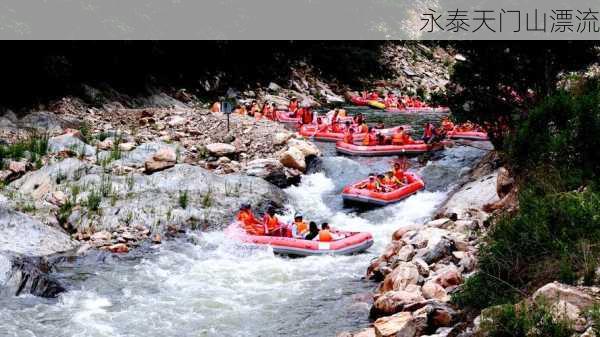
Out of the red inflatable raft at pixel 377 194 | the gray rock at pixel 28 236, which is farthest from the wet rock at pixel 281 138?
the gray rock at pixel 28 236

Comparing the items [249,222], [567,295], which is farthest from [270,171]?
[567,295]

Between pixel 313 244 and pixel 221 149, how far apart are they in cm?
580

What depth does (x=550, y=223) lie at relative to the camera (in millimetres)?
7320

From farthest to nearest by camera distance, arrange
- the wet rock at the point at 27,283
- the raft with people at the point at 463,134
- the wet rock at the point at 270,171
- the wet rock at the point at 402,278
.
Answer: the raft with people at the point at 463,134
the wet rock at the point at 270,171
the wet rock at the point at 27,283
the wet rock at the point at 402,278

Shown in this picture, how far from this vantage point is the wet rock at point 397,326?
726 centimetres

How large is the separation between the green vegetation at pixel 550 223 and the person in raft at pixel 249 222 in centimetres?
537

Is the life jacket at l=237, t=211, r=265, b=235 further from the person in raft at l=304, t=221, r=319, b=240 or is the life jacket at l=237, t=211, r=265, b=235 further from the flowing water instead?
the person in raft at l=304, t=221, r=319, b=240

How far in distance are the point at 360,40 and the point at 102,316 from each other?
37.2 metres

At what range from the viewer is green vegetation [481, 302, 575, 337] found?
5391mm

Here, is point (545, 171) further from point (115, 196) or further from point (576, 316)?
point (115, 196)

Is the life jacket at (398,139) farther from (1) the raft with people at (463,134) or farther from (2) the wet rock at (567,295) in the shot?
(2) the wet rock at (567,295)

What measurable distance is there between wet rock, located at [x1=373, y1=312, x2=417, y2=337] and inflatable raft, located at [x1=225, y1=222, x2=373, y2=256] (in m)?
4.23

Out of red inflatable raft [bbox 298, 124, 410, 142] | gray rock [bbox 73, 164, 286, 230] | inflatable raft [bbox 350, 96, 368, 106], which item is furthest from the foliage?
inflatable raft [bbox 350, 96, 368, 106]
